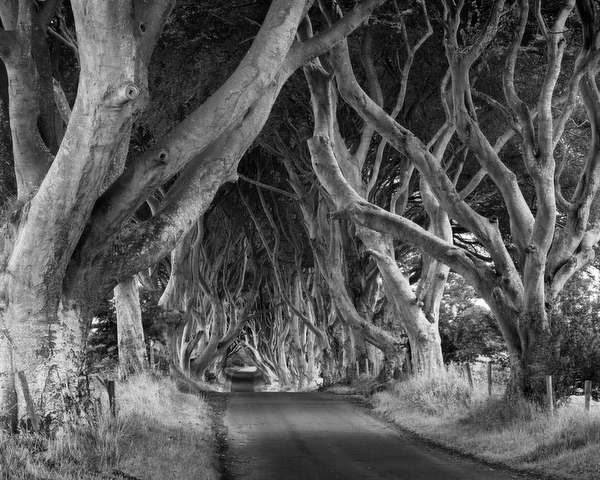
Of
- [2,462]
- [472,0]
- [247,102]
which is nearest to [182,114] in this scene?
[472,0]

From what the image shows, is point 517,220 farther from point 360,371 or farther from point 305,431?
point 360,371

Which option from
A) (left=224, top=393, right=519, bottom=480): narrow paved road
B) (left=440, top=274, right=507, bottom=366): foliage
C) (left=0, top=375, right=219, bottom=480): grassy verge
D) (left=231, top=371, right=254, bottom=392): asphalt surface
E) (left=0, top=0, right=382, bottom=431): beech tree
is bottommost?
(left=231, top=371, right=254, bottom=392): asphalt surface

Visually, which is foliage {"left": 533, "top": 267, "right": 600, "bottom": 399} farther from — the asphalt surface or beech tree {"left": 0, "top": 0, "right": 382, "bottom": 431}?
the asphalt surface

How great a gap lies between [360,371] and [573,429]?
52.7 feet

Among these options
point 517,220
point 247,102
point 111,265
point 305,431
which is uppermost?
point 247,102

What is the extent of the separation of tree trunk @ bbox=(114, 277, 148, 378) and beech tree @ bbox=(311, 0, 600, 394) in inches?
249

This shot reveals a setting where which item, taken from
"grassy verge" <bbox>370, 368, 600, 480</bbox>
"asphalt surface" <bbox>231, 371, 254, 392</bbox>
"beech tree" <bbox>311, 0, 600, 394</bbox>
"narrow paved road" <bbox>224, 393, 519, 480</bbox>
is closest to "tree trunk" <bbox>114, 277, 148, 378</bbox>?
"narrow paved road" <bbox>224, 393, 519, 480</bbox>

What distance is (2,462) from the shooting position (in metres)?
6.42

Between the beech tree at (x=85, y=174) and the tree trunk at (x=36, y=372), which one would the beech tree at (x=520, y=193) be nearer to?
the beech tree at (x=85, y=174)

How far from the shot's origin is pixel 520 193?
13258 mm

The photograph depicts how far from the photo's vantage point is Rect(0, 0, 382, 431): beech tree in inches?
290

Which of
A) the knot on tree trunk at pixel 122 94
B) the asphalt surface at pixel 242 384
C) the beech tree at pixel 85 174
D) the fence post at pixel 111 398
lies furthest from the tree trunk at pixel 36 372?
the asphalt surface at pixel 242 384

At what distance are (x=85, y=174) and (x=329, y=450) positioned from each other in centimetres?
665

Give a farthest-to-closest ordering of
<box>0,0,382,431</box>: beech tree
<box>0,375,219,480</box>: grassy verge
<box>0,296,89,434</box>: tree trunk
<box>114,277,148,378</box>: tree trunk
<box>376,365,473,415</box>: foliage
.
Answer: <box>114,277,148,378</box>: tree trunk < <box>376,365,473,415</box>: foliage < <box>0,296,89,434</box>: tree trunk < <box>0,0,382,431</box>: beech tree < <box>0,375,219,480</box>: grassy verge
